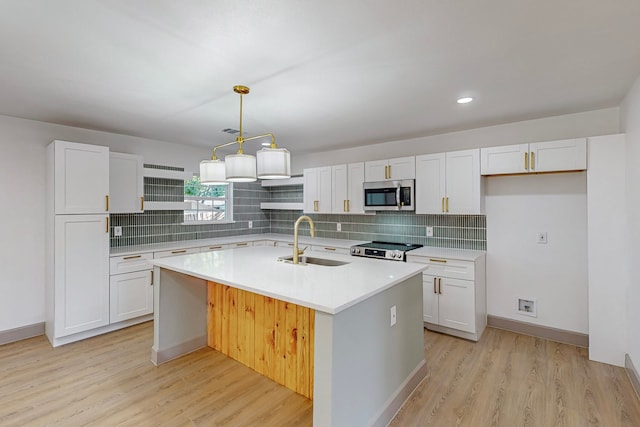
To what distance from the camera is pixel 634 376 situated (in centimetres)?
246

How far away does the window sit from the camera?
5.02 meters

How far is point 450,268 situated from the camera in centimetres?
345

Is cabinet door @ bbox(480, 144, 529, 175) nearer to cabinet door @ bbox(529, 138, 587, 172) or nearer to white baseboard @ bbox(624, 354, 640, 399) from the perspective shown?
cabinet door @ bbox(529, 138, 587, 172)

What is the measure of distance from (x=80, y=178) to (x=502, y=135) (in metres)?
4.67

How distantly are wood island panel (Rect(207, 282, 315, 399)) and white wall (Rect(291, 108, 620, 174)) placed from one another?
2876mm

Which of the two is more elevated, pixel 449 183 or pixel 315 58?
pixel 315 58

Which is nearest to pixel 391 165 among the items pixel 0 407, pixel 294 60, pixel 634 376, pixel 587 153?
pixel 587 153

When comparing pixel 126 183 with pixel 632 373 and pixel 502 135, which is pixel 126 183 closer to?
pixel 502 135

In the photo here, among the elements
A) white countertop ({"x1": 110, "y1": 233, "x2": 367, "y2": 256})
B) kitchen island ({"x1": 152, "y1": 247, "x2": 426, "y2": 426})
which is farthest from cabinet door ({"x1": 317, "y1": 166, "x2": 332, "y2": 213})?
kitchen island ({"x1": 152, "y1": 247, "x2": 426, "y2": 426})

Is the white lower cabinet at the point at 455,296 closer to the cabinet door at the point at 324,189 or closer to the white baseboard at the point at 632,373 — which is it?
the white baseboard at the point at 632,373

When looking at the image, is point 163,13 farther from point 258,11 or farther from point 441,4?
point 441,4

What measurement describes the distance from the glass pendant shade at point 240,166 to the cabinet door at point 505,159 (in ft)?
8.39

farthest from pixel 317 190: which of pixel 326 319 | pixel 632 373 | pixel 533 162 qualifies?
pixel 632 373

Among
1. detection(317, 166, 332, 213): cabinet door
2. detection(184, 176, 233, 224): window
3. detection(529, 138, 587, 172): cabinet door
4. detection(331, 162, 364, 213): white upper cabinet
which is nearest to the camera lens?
detection(529, 138, 587, 172): cabinet door
